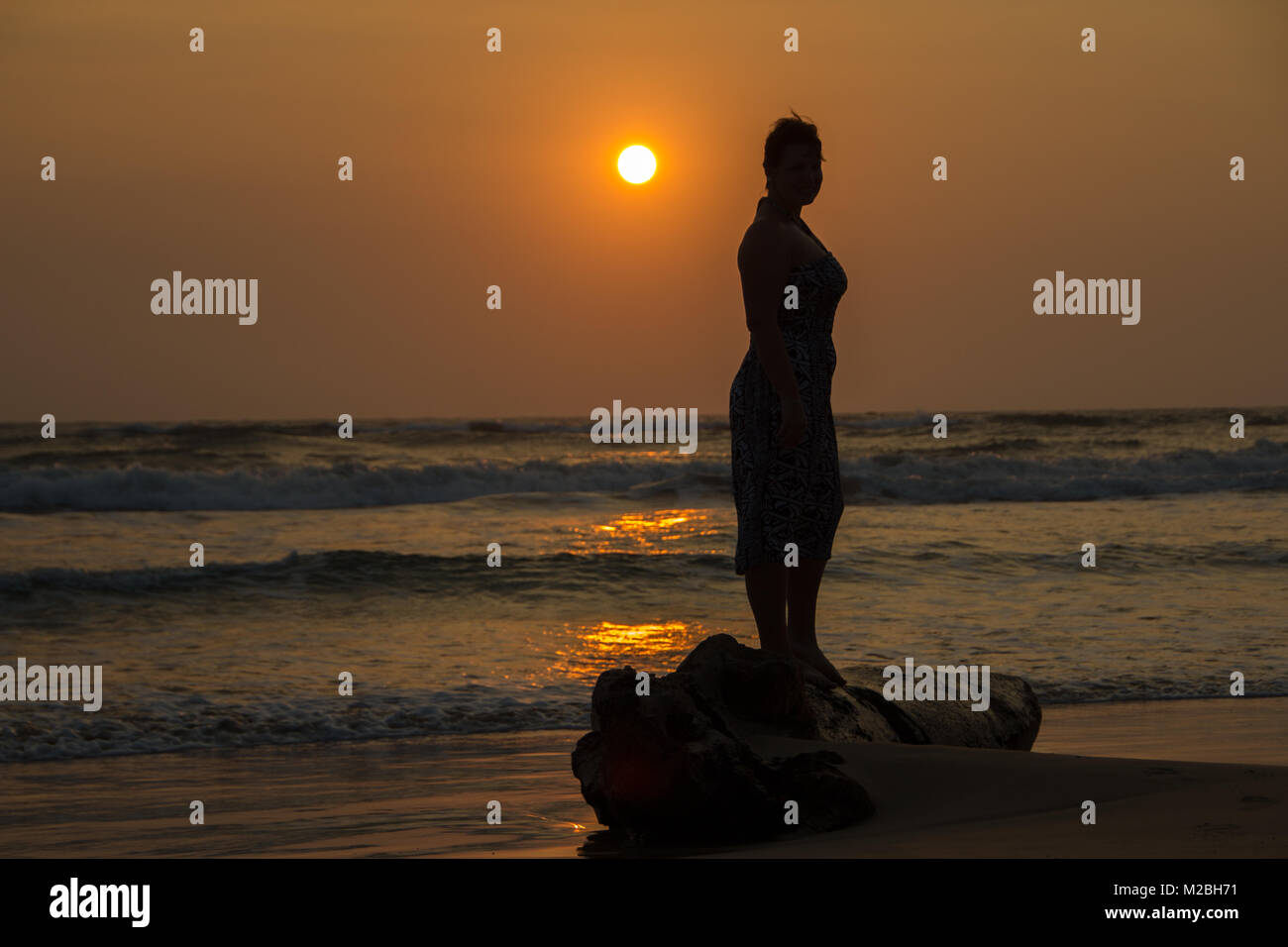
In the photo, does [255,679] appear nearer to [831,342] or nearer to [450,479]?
[831,342]

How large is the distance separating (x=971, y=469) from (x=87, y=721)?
21.2 m

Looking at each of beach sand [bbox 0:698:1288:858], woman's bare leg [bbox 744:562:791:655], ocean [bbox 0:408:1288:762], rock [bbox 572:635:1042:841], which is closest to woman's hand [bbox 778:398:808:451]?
woman's bare leg [bbox 744:562:791:655]

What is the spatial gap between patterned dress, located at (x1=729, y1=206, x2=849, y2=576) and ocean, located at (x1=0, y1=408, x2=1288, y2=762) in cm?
262

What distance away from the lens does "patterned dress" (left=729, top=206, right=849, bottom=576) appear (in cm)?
454

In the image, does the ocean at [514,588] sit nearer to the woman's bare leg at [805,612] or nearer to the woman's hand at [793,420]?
the woman's bare leg at [805,612]

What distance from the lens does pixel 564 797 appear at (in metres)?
5.01

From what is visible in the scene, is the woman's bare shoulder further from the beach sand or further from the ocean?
the ocean

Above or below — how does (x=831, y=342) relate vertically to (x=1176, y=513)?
above

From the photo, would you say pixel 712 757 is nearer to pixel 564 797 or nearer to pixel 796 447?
pixel 796 447

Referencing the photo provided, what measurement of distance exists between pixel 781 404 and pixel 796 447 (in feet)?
0.52

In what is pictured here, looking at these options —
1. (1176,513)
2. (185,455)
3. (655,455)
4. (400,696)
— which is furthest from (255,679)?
(655,455)

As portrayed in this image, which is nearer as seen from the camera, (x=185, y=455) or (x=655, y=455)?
(x=185, y=455)

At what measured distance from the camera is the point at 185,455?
26188 mm

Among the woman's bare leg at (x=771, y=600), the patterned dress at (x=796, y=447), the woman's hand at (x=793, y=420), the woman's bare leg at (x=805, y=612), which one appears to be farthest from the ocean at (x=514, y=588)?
the woman's hand at (x=793, y=420)
